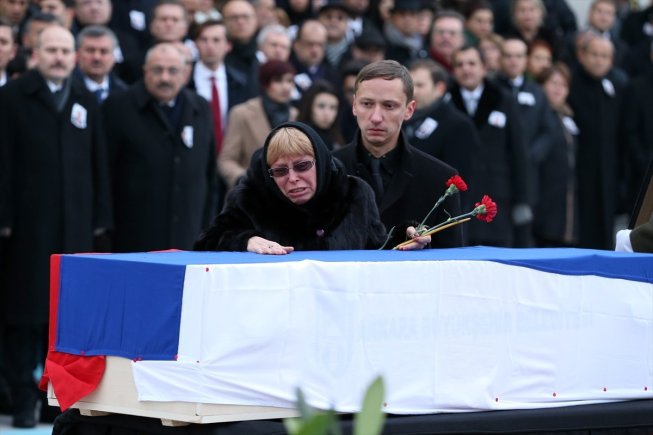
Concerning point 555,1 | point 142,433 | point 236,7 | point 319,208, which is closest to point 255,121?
point 236,7

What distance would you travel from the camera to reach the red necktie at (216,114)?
11.3m

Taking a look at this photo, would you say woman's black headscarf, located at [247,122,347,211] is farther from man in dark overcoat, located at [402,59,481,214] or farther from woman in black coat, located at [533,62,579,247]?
woman in black coat, located at [533,62,579,247]

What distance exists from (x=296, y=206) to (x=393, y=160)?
1.08m

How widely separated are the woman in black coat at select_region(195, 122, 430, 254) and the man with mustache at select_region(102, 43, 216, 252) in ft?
14.2

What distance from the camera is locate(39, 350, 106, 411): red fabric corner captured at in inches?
211

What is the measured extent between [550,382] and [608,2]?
11.2m

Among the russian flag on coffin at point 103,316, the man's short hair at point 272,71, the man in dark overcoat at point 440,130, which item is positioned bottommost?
the russian flag on coffin at point 103,316

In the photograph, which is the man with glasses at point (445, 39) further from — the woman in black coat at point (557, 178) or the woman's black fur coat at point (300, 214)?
the woman's black fur coat at point (300, 214)

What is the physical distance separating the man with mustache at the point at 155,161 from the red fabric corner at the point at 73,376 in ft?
15.6

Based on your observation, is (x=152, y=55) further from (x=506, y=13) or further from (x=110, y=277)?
(x=506, y=13)

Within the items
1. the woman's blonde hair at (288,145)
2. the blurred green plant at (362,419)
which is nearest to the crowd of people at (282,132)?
the woman's blonde hair at (288,145)

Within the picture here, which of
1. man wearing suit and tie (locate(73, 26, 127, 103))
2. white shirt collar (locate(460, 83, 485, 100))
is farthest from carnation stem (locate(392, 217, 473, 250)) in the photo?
white shirt collar (locate(460, 83, 485, 100))

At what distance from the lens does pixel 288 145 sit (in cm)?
571

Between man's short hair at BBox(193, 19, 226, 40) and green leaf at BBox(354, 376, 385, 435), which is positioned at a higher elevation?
man's short hair at BBox(193, 19, 226, 40)
